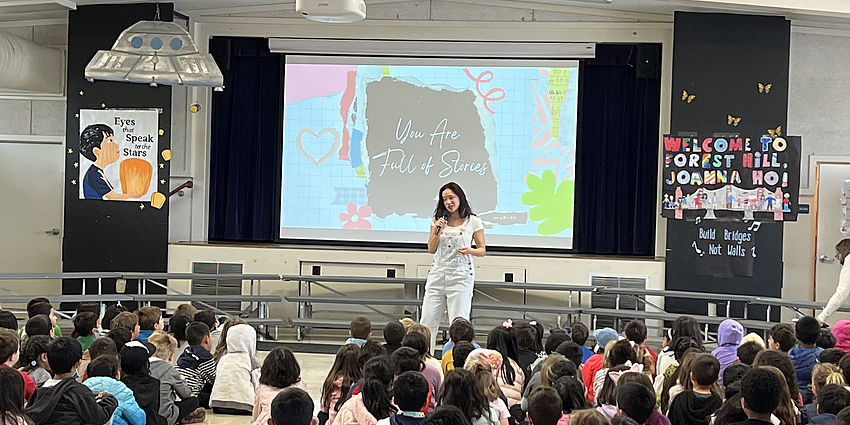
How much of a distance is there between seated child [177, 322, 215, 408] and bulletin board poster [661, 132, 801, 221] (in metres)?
4.51

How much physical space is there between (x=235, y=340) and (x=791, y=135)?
5.76m

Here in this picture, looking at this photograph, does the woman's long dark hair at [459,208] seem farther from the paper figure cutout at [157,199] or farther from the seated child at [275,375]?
the paper figure cutout at [157,199]

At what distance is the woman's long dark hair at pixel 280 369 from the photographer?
14.1ft

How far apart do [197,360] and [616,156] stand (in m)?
5.01

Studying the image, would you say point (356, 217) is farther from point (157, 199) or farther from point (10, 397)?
point (10, 397)

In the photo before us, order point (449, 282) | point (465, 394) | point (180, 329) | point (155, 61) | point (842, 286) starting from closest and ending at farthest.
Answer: point (465, 394)
point (180, 329)
point (842, 286)
point (449, 282)
point (155, 61)

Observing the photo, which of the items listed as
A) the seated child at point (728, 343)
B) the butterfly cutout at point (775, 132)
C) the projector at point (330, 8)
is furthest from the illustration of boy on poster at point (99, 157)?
the seated child at point (728, 343)

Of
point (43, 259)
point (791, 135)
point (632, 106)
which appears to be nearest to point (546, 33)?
point (632, 106)

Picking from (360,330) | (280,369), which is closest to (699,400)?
(280,369)

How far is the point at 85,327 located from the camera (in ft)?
17.3

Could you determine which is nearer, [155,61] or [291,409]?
[291,409]

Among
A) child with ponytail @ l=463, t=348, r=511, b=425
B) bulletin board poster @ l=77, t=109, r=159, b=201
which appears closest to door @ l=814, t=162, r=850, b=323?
child with ponytail @ l=463, t=348, r=511, b=425

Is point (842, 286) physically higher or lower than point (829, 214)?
lower

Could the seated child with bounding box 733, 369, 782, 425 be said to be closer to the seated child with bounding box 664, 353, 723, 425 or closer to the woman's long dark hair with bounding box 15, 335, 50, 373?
the seated child with bounding box 664, 353, 723, 425
